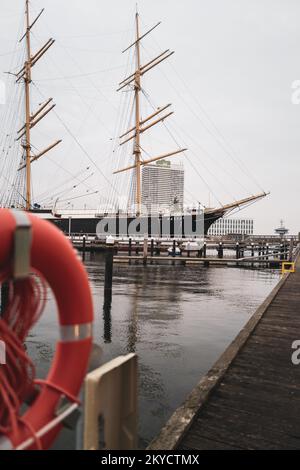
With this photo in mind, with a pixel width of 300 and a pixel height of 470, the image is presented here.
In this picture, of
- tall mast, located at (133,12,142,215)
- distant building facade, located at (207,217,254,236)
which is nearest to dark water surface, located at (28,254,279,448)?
tall mast, located at (133,12,142,215)

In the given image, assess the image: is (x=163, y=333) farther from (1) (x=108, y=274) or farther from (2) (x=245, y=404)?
(2) (x=245, y=404)

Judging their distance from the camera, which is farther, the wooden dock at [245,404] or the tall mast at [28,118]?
the tall mast at [28,118]

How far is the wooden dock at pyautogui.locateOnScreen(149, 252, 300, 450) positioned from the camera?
108 inches

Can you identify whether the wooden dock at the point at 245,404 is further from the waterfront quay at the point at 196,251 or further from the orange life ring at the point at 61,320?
the waterfront quay at the point at 196,251

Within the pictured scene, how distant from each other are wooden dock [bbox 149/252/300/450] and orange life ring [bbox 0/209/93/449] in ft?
3.00

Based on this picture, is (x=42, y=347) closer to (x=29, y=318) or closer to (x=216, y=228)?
(x=29, y=318)

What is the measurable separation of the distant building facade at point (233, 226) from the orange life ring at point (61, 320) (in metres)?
166

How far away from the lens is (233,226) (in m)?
175

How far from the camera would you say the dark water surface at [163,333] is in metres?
4.52

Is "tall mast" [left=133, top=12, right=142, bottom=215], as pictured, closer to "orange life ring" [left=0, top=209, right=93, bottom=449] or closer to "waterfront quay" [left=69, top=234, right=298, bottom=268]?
"waterfront quay" [left=69, top=234, right=298, bottom=268]

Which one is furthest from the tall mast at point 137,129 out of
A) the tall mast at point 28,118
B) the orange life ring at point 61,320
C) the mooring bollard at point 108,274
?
the orange life ring at point 61,320

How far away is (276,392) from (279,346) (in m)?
1.54

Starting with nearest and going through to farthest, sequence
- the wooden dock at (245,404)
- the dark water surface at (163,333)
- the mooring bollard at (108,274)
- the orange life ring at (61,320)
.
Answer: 1. the orange life ring at (61,320)
2. the wooden dock at (245,404)
3. the dark water surface at (163,333)
4. the mooring bollard at (108,274)
